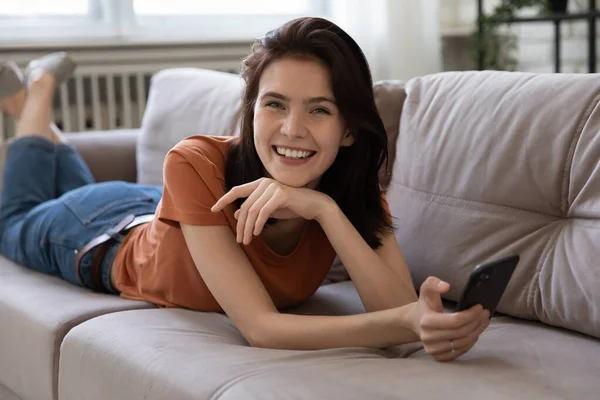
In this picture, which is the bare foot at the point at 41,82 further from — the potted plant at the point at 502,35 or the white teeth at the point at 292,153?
the potted plant at the point at 502,35

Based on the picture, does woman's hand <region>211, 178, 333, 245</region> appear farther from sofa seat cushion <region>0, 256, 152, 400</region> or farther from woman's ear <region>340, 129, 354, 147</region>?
sofa seat cushion <region>0, 256, 152, 400</region>

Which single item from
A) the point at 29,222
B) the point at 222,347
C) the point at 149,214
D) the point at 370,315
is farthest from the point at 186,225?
the point at 29,222

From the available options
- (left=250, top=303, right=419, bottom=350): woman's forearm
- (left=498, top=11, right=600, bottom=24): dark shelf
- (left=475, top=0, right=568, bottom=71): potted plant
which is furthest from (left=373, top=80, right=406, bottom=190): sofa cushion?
(left=475, top=0, right=568, bottom=71): potted plant

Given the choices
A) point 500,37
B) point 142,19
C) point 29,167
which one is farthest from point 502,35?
point 29,167

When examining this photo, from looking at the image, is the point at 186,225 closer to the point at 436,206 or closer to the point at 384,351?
the point at 384,351

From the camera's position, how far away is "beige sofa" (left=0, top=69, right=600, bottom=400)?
1199 millimetres

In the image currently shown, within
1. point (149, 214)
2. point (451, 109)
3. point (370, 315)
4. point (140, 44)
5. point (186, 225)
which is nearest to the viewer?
point (370, 315)

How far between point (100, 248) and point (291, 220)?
49 cm

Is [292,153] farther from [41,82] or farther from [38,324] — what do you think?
[41,82]

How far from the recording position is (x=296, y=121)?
1402mm

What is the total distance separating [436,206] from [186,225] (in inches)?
19.9

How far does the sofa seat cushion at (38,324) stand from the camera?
5.16 ft

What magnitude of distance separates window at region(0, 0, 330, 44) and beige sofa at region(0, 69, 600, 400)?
1640 mm

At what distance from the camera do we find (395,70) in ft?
11.9
